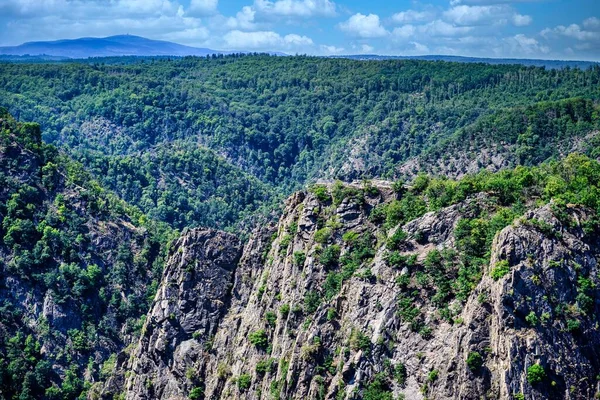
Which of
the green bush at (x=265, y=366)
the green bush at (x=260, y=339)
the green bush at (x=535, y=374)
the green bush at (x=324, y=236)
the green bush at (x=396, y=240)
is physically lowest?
the green bush at (x=265, y=366)

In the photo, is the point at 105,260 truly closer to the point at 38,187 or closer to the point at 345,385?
the point at 38,187

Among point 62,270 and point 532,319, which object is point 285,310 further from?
point 62,270

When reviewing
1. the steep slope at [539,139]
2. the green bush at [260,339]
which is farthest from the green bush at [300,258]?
the steep slope at [539,139]

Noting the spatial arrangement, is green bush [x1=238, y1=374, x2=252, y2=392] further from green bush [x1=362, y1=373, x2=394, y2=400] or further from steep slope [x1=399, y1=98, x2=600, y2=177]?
steep slope [x1=399, y1=98, x2=600, y2=177]

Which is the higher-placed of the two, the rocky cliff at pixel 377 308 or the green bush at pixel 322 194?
the green bush at pixel 322 194

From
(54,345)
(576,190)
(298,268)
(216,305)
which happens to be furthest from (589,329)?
(54,345)

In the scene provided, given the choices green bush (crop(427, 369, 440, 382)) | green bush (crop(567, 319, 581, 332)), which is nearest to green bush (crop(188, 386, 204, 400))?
green bush (crop(427, 369, 440, 382))

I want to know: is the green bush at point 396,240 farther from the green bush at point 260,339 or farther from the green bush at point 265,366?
the green bush at point 260,339
